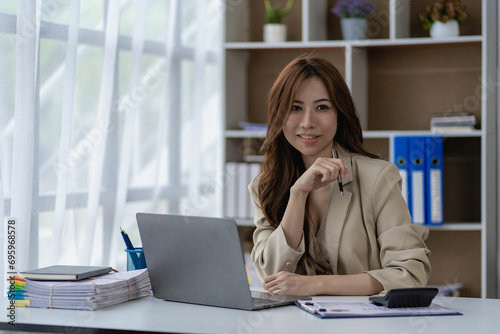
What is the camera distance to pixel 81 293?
64.7 inches

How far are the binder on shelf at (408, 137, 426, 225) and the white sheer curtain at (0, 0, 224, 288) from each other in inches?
46.8

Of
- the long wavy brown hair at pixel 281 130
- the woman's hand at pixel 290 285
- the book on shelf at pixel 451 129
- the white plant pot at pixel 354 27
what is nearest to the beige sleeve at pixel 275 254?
the long wavy brown hair at pixel 281 130

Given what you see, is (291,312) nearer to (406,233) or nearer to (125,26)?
(406,233)

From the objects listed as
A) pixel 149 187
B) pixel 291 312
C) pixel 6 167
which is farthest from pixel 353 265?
pixel 149 187

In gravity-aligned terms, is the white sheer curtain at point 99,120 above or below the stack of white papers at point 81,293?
above

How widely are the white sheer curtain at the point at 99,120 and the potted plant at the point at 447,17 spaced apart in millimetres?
1275

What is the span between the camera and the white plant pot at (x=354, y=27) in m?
3.59

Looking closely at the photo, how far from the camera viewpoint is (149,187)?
3.46 metres

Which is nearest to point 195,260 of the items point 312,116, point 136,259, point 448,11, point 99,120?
point 136,259

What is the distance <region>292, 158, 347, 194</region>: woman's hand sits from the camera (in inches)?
75.2

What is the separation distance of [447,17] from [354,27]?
0.48 meters

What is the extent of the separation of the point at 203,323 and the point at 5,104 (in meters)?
1.31

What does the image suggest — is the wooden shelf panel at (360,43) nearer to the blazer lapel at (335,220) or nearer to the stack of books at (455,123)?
the stack of books at (455,123)

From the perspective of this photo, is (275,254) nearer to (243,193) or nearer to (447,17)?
(243,193)
